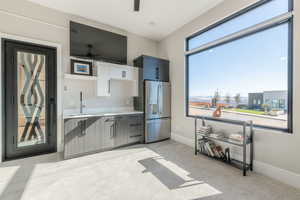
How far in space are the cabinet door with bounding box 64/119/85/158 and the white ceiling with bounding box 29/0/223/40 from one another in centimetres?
245

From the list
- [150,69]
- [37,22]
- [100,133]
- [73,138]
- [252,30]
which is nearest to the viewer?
[252,30]

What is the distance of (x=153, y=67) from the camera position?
148 inches

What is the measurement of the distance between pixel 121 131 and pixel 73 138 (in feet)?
3.36

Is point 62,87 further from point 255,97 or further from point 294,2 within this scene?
point 294,2

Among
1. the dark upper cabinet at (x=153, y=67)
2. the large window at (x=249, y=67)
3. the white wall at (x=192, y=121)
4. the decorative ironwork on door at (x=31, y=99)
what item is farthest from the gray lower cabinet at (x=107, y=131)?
the large window at (x=249, y=67)

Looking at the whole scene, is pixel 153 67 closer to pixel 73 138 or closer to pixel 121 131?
pixel 121 131

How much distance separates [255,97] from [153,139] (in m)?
2.47

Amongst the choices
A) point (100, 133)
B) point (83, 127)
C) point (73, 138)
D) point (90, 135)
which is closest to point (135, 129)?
point (100, 133)

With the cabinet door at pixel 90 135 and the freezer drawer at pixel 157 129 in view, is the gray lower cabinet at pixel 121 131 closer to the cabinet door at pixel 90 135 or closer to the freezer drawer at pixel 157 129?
the cabinet door at pixel 90 135

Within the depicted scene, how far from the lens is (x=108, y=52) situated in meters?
3.58

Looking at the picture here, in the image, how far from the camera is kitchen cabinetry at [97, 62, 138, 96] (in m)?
3.21

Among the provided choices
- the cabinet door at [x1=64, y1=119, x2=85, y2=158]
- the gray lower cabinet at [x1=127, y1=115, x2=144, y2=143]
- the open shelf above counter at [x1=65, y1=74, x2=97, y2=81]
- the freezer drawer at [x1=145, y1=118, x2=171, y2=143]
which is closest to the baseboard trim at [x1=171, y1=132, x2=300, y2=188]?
the freezer drawer at [x1=145, y1=118, x2=171, y2=143]

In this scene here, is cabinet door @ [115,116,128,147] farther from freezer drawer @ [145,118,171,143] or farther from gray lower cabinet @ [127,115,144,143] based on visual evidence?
freezer drawer @ [145,118,171,143]

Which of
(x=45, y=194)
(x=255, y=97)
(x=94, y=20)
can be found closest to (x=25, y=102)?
(x=45, y=194)
